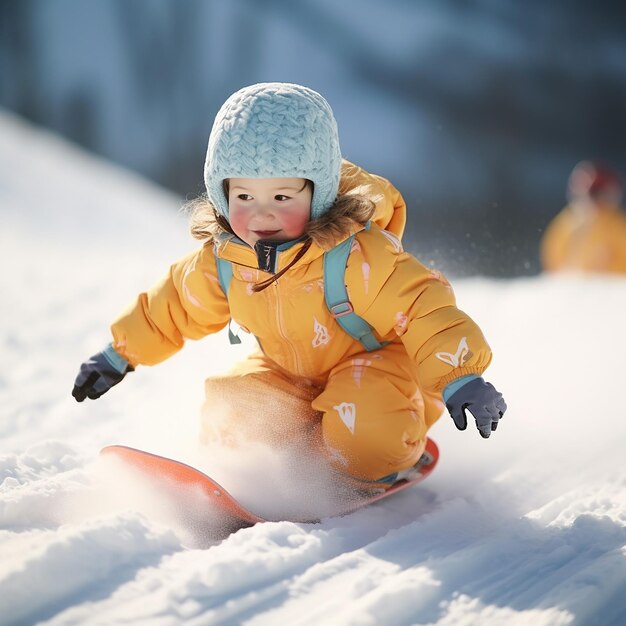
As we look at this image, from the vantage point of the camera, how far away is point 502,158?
26.0ft

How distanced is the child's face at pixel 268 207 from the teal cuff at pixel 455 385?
428mm

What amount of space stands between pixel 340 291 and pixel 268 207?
23cm

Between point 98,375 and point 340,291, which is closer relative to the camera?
point 340,291

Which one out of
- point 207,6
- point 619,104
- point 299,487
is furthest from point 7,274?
point 619,104

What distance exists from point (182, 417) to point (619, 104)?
24.6 ft

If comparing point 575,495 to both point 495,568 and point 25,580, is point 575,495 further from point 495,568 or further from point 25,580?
point 25,580

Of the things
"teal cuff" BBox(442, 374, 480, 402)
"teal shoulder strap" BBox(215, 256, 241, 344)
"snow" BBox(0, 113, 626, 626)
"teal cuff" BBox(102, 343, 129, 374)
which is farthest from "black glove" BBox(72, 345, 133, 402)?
"teal cuff" BBox(442, 374, 480, 402)

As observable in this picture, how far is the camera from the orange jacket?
1643 millimetres

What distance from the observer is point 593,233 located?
575 cm

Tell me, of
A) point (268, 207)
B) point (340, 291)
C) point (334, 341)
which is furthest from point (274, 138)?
point (334, 341)

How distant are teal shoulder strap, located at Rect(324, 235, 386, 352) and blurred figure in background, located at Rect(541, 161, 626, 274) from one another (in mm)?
4261

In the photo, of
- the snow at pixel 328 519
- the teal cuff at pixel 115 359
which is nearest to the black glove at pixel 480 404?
the snow at pixel 328 519

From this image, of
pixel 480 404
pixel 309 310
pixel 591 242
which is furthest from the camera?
pixel 591 242

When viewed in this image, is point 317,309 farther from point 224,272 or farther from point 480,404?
point 480,404
